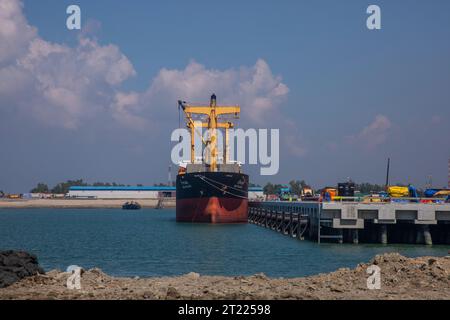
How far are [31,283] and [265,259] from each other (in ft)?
56.8

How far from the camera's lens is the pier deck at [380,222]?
138 feet

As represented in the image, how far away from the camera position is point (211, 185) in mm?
66125

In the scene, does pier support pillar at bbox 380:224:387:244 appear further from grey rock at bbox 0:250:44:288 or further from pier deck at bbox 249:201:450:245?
grey rock at bbox 0:250:44:288

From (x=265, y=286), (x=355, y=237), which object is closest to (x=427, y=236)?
(x=355, y=237)

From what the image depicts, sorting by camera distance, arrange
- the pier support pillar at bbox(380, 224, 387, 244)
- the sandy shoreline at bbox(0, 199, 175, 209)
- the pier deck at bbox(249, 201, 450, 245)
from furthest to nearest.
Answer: the sandy shoreline at bbox(0, 199, 175, 209) → the pier support pillar at bbox(380, 224, 387, 244) → the pier deck at bbox(249, 201, 450, 245)

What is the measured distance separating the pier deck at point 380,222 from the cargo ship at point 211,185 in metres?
19.2

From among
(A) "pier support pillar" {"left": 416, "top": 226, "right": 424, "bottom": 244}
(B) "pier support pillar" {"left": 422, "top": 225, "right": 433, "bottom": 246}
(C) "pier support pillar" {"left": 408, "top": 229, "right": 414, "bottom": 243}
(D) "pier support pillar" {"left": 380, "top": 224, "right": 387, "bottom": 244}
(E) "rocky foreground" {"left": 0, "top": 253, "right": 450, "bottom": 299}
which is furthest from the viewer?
(C) "pier support pillar" {"left": 408, "top": 229, "right": 414, "bottom": 243}

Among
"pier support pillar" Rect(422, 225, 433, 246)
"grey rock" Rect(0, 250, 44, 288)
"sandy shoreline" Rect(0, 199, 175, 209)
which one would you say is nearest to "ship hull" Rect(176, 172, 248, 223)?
"pier support pillar" Rect(422, 225, 433, 246)

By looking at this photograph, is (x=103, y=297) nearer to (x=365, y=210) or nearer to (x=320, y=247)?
(x=320, y=247)

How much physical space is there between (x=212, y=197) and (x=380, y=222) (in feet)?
89.7

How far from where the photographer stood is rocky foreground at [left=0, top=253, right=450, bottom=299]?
16.8m

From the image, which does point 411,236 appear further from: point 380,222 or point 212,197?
point 212,197

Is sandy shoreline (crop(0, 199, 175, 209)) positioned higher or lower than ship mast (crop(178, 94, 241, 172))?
lower

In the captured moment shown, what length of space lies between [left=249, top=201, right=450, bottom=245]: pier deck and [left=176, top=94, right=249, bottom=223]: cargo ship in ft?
63.0
